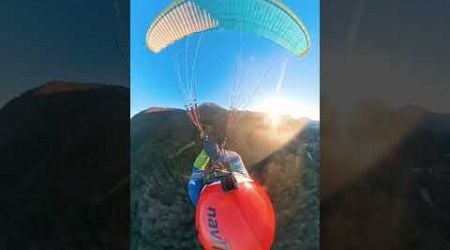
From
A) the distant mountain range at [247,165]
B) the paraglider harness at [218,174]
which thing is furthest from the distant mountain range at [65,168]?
the paraglider harness at [218,174]

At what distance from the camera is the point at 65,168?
2.32 metres

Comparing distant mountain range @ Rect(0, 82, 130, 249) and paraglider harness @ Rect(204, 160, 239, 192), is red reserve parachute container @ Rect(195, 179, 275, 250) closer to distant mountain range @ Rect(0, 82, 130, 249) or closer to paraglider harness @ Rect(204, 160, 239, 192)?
paraglider harness @ Rect(204, 160, 239, 192)

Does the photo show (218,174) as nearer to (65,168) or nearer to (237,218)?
(237,218)

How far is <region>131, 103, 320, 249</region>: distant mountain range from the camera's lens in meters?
2.22

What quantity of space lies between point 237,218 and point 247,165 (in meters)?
0.23

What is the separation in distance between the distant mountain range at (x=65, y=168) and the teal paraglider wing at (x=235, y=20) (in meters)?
0.37

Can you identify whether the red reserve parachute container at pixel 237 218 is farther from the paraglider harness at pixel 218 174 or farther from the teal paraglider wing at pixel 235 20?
the teal paraglider wing at pixel 235 20

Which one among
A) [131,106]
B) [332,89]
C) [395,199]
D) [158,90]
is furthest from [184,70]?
[395,199]

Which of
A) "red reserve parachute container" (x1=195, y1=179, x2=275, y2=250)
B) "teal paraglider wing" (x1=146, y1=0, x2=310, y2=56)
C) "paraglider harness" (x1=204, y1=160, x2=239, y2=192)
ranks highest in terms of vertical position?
"teal paraglider wing" (x1=146, y1=0, x2=310, y2=56)

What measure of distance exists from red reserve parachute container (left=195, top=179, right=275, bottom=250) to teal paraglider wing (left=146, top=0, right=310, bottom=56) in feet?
2.01

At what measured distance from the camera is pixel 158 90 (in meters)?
2.26

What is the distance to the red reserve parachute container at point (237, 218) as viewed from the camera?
2.14m

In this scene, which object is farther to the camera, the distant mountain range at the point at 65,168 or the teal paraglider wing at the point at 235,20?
the distant mountain range at the point at 65,168

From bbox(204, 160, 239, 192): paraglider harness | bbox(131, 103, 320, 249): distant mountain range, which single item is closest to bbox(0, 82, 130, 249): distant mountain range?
bbox(131, 103, 320, 249): distant mountain range
